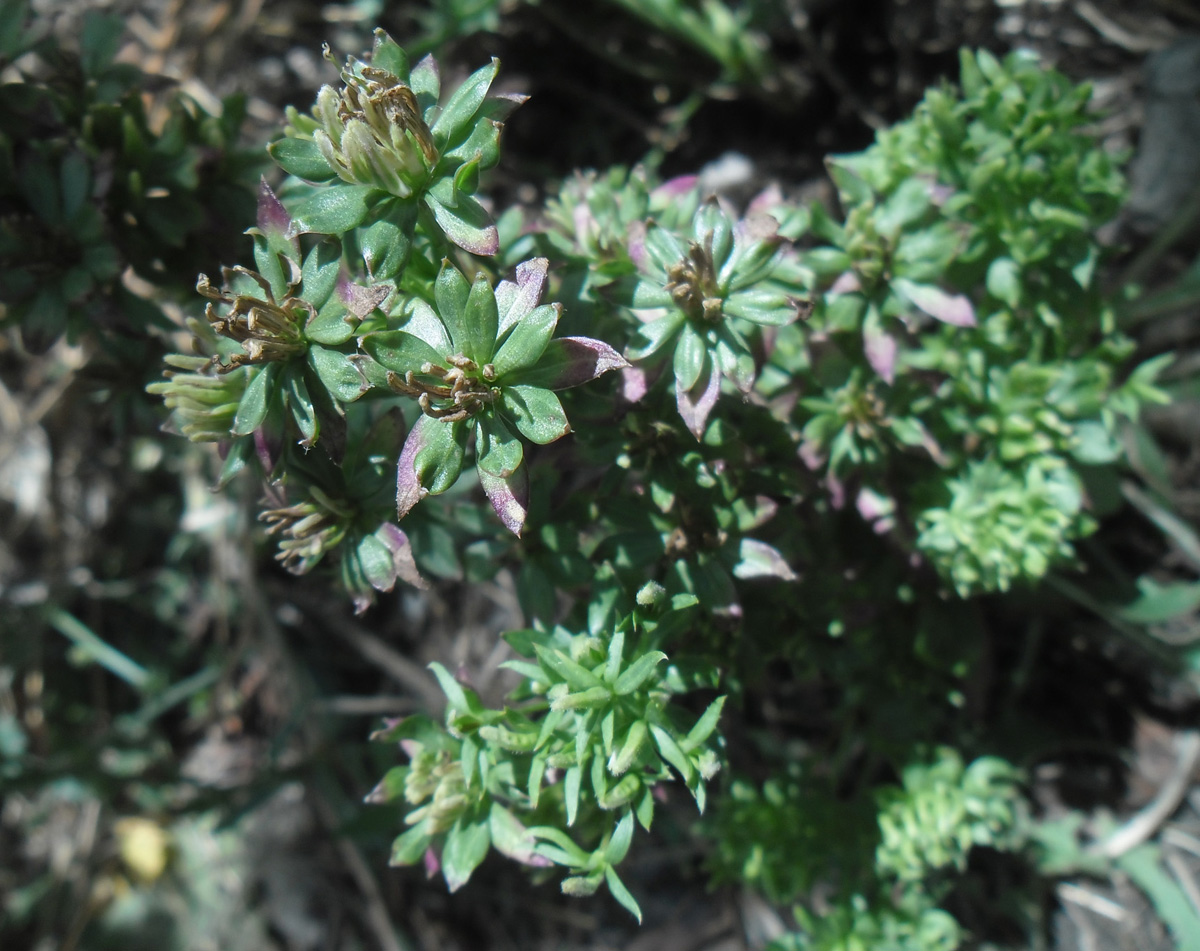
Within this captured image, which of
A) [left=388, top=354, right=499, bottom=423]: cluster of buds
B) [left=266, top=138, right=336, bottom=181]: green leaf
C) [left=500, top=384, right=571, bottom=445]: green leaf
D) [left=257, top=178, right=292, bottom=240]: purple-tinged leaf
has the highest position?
[left=266, top=138, right=336, bottom=181]: green leaf

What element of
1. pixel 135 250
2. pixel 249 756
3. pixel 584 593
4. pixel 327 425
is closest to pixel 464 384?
pixel 327 425

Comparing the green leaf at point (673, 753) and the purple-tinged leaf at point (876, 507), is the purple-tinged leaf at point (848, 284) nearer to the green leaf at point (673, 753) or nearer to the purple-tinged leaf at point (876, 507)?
the purple-tinged leaf at point (876, 507)

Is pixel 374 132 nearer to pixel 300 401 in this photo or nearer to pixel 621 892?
pixel 300 401

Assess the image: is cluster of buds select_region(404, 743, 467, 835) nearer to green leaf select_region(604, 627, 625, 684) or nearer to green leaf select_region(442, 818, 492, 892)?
green leaf select_region(442, 818, 492, 892)

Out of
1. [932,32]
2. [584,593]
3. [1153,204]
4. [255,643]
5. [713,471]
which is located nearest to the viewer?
[713,471]

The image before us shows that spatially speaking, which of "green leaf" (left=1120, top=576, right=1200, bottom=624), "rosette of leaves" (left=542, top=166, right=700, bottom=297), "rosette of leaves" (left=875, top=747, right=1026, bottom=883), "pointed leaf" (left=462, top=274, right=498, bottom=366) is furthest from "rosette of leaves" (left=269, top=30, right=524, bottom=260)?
"green leaf" (left=1120, top=576, right=1200, bottom=624)

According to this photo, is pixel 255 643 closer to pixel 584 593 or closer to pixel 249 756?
pixel 249 756

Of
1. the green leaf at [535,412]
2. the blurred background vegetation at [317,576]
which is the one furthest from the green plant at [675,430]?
the blurred background vegetation at [317,576]

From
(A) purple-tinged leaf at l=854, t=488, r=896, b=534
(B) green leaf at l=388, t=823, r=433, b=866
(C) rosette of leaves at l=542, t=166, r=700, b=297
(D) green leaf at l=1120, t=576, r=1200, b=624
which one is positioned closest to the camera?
(B) green leaf at l=388, t=823, r=433, b=866
